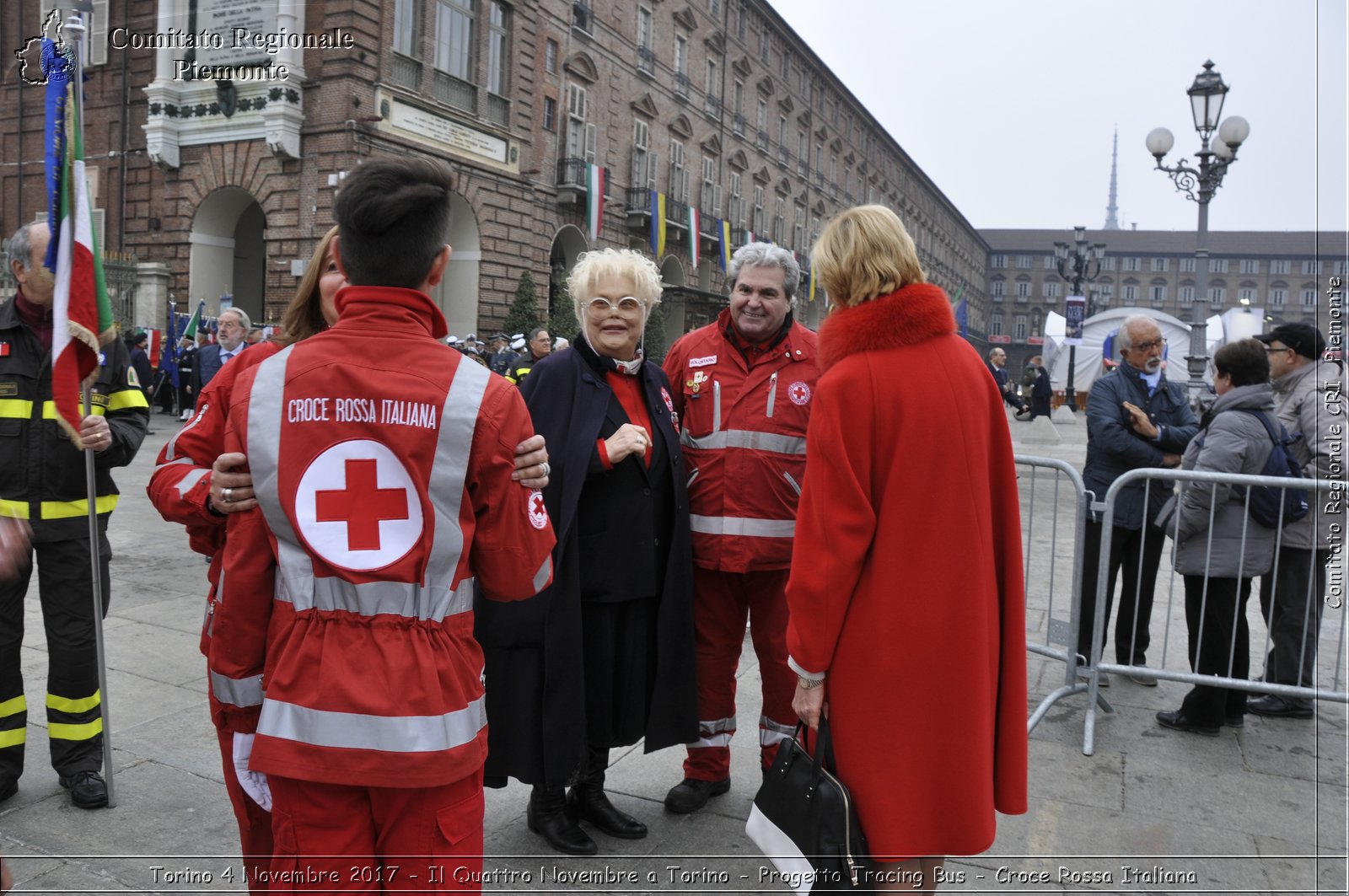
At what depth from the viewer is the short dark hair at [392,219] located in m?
1.90

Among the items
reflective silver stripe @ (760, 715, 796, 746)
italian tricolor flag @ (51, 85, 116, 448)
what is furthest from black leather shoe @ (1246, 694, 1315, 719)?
italian tricolor flag @ (51, 85, 116, 448)

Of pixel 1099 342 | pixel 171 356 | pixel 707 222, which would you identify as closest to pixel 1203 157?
Answer: pixel 171 356

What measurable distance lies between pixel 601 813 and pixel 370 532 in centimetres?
201

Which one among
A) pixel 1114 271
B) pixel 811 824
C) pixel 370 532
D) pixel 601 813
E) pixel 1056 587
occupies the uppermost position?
pixel 1114 271

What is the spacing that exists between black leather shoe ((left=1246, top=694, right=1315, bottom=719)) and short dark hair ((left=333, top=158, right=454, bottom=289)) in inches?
197

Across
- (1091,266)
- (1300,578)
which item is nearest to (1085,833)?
(1300,578)

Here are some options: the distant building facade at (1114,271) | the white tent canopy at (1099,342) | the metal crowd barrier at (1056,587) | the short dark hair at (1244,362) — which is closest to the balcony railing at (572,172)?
the white tent canopy at (1099,342)

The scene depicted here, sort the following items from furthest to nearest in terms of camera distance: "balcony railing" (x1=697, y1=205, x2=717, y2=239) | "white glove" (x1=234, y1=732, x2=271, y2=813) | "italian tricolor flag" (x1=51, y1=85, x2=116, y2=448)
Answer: "balcony railing" (x1=697, y1=205, x2=717, y2=239)
"italian tricolor flag" (x1=51, y1=85, x2=116, y2=448)
"white glove" (x1=234, y1=732, x2=271, y2=813)

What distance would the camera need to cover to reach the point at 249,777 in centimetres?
209

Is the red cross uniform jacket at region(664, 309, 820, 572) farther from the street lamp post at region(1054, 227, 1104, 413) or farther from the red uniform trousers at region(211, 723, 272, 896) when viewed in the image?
the street lamp post at region(1054, 227, 1104, 413)

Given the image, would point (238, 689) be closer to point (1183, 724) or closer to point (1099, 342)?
point (1183, 724)

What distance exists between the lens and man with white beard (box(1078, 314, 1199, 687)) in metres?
5.40

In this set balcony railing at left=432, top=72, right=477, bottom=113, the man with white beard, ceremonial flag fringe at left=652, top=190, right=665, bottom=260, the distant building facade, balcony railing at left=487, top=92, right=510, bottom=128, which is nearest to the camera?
the man with white beard

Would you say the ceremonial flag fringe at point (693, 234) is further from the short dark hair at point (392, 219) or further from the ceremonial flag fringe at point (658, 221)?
the short dark hair at point (392, 219)
